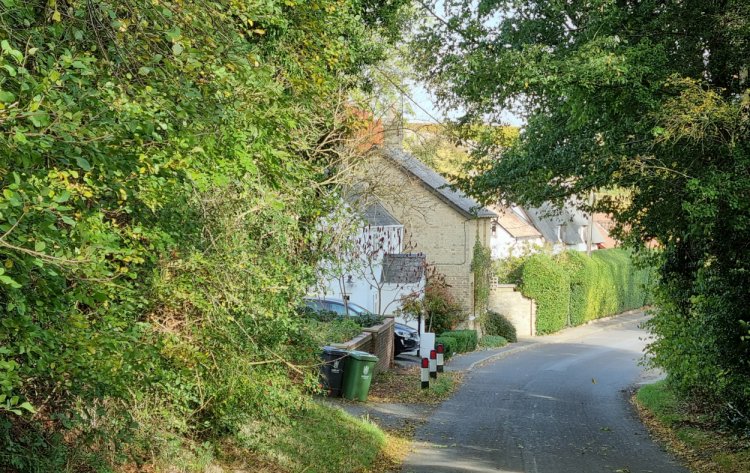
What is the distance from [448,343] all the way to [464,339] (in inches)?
115

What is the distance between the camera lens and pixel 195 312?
30.8 feet

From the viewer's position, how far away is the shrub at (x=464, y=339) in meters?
34.2

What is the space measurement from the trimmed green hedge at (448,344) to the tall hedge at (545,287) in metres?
12.5

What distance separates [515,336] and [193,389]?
33.9 metres

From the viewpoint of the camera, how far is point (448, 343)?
1265 inches

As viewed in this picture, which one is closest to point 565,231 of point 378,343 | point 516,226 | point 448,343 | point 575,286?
point 516,226

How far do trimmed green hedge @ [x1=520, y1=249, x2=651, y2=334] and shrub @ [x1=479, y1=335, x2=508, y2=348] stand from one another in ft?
18.0

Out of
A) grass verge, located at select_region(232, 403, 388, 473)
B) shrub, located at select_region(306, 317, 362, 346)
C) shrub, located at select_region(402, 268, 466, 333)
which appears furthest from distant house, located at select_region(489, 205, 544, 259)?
grass verge, located at select_region(232, 403, 388, 473)

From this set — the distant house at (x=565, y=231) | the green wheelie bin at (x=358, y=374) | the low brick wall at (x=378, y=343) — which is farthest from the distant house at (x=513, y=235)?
the green wheelie bin at (x=358, y=374)

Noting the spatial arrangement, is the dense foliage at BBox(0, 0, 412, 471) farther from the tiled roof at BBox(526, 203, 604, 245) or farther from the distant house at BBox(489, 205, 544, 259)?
the tiled roof at BBox(526, 203, 604, 245)

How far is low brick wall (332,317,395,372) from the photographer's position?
63.5ft

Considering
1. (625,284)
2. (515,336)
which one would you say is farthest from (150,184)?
(625,284)

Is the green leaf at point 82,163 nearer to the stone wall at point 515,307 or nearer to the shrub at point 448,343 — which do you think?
the shrub at point 448,343

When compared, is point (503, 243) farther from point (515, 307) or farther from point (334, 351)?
point (334, 351)
